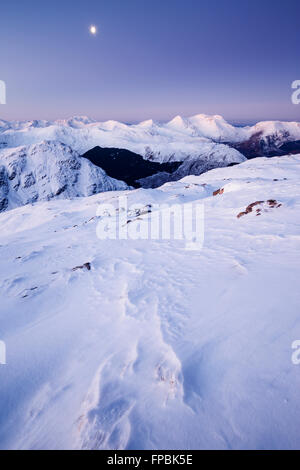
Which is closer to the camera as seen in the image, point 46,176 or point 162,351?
point 162,351

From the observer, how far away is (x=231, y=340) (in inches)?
169

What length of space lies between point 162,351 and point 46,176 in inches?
7271

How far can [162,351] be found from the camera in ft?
14.6

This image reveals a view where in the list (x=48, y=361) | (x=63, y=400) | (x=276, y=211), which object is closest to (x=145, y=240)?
(x=276, y=211)

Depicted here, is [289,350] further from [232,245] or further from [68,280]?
[68,280]

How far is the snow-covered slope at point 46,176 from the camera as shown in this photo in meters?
157

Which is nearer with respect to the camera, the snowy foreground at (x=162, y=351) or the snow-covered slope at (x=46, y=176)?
the snowy foreground at (x=162, y=351)

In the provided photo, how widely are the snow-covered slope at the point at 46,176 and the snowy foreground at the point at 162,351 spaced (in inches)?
6183

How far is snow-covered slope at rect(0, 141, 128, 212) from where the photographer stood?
157 m

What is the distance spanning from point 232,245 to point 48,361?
7057mm

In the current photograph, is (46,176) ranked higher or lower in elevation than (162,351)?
higher

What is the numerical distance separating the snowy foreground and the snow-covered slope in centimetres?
15705
